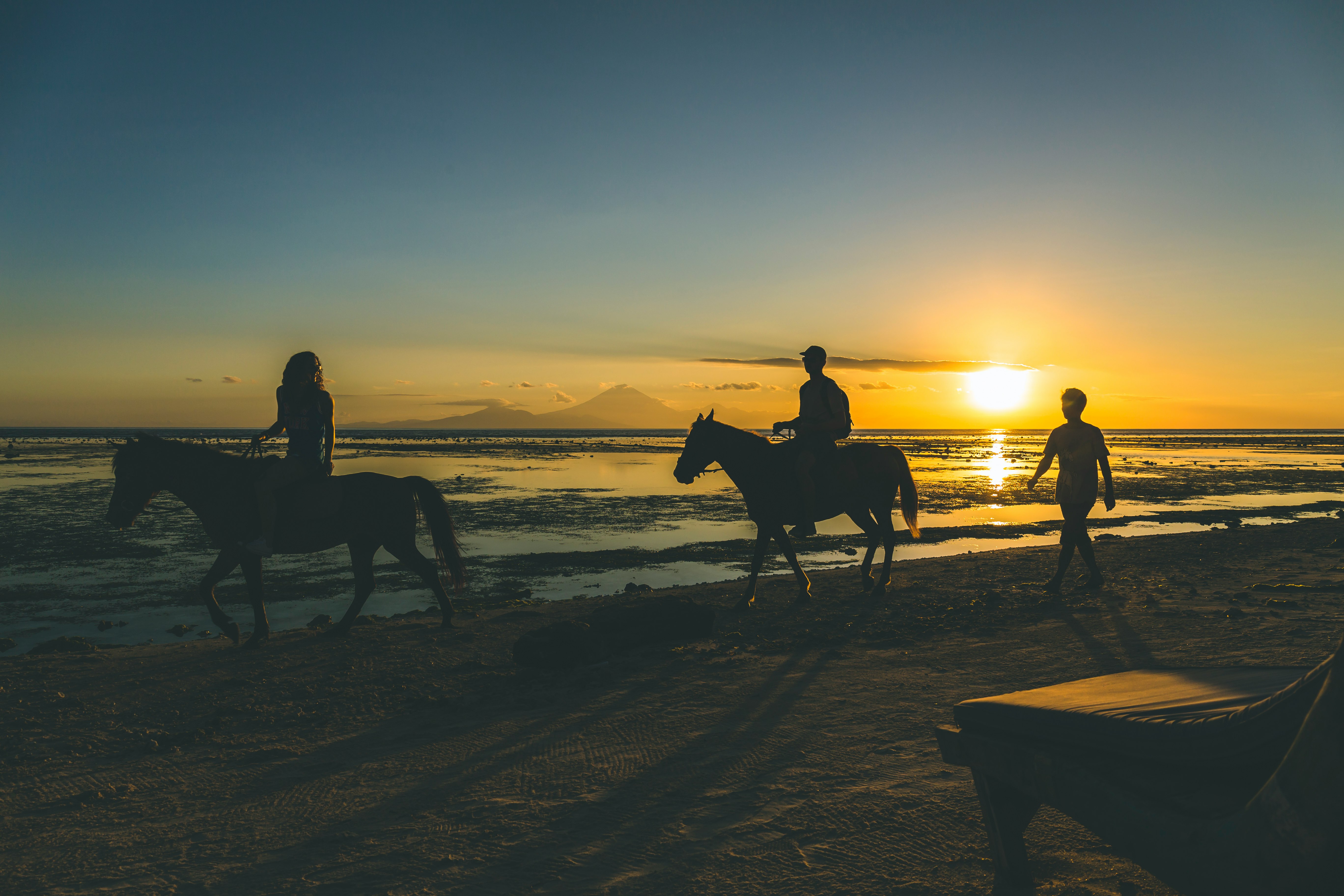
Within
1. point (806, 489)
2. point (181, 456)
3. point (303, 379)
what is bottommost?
point (806, 489)

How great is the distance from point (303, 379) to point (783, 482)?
5954mm

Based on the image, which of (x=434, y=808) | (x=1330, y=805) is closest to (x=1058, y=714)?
(x=1330, y=805)

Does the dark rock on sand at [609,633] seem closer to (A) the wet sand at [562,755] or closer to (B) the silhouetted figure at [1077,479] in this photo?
(A) the wet sand at [562,755]

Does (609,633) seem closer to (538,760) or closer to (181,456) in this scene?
(538,760)

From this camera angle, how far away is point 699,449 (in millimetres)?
9664

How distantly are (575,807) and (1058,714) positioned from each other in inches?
95.7

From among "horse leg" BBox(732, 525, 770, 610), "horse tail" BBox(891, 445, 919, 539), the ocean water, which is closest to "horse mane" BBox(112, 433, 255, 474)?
the ocean water

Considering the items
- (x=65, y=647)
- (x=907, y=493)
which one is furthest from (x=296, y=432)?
(x=907, y=493)

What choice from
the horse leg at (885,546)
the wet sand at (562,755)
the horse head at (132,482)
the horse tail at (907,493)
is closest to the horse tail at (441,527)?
the wet sand at (562,755)

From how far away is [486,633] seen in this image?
25.2 feet

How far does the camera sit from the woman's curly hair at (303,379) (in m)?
7.10

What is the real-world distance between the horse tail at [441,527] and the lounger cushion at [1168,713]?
644cm

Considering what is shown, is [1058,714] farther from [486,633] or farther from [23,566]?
[23,566]

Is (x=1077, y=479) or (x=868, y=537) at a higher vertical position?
(x=1077, y=479)
